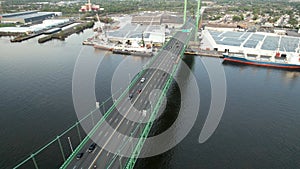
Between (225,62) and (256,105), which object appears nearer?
(256,105)

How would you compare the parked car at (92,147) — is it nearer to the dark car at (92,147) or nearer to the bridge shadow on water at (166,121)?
the dark car at (92,147)

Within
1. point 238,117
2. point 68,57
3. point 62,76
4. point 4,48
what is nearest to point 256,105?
point 238,117

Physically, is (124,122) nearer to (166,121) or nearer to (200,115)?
(166,121)

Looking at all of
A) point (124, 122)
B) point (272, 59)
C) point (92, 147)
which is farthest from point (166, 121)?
point (272, 59)

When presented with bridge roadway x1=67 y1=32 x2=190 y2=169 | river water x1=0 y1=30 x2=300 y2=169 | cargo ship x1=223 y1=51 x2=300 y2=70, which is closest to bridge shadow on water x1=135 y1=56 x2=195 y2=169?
river water x1=0 y1=30 x2=300 y2=169

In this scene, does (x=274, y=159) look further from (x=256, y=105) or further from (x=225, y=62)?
(x=225, y=62)

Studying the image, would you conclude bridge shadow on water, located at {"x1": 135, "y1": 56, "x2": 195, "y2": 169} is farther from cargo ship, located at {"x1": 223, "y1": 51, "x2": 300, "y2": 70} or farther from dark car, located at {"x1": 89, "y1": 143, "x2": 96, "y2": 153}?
→ cargo ship, located at {"x1": 223, "y1": 51, "x2": 300, "y2": 70}
